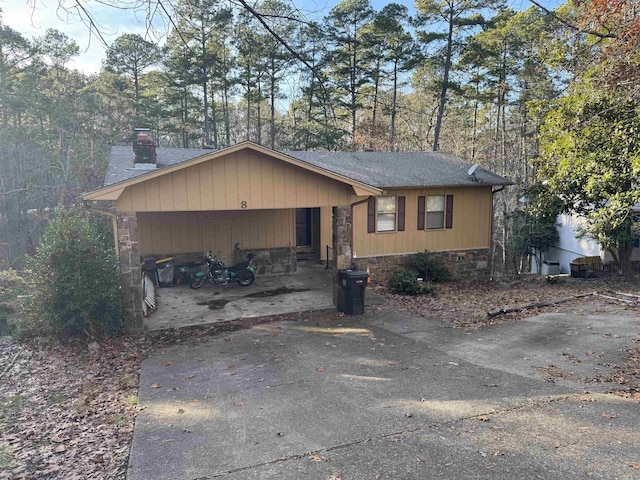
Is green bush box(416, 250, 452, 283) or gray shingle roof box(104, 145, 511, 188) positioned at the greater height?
gray shingle roof box(104, 145, 511, 188)

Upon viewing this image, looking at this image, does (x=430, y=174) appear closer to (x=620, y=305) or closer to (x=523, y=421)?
(x=620, y=305)

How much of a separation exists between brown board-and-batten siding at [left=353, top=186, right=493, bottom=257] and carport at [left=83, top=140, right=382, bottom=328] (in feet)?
11.1

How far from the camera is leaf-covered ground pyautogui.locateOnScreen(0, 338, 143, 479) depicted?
13.0 ft

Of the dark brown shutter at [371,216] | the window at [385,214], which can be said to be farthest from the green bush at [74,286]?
the window at [385,214]

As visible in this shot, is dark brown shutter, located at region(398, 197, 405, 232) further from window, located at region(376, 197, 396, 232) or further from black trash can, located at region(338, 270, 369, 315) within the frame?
black trash can, located at region(338, 270, 369, 315)

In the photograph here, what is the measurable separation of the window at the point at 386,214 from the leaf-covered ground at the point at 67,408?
26.9 feet

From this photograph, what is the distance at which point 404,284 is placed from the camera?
11.9m

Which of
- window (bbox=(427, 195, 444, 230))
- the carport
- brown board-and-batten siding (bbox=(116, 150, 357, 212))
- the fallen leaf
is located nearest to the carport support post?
the carport

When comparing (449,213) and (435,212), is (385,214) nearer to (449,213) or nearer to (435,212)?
(435,212)

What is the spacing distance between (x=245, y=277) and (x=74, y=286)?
17.1 ft

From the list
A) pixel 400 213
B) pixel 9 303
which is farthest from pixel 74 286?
pixel 400 213

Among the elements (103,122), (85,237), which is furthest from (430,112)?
(85,237)

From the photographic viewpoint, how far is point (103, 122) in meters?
26.7

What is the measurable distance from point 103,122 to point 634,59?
27.7 meters
